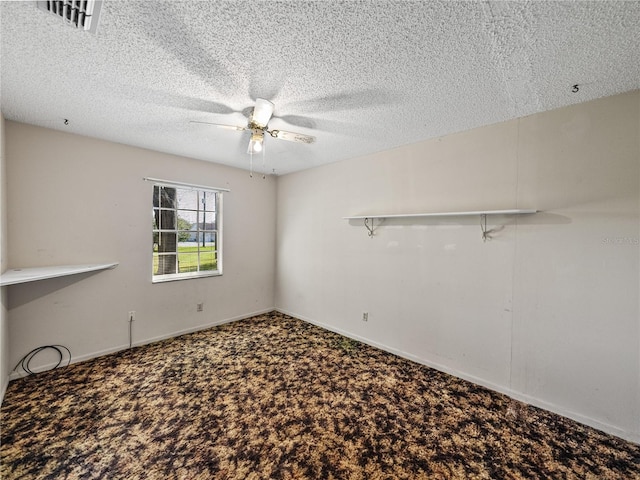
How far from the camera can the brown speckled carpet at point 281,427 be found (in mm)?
1556

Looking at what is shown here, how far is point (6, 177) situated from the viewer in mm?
2336

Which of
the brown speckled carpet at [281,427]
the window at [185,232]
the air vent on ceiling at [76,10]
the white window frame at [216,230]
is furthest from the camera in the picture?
the window at [185,232]

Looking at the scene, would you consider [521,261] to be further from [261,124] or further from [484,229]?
[261,124]

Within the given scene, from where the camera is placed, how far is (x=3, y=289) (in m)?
2.26

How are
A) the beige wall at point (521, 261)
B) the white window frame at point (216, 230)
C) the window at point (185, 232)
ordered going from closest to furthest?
the beige wall at point (521, 261)
the white window frame at point (216, 230)
the window at point (185, 232)

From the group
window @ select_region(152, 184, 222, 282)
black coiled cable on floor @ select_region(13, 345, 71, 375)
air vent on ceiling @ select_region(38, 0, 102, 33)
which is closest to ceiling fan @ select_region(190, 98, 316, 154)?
air vent on ceiling @ select_region(38, 0, 102, 33)

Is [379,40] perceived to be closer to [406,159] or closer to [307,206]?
[406,159]

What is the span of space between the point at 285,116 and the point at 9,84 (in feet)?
6.26

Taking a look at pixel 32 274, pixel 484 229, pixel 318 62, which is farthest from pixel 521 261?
pixel 32 274

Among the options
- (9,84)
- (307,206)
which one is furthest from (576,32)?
(9,84)

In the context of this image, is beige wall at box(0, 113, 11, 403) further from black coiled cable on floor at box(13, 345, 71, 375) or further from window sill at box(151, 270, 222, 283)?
window sill at box(151, 270, 222, 283)

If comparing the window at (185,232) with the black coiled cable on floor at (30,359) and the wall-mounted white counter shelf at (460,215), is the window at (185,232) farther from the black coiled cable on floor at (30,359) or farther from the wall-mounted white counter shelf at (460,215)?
the wall-mounted white counter shelf at (460,215)

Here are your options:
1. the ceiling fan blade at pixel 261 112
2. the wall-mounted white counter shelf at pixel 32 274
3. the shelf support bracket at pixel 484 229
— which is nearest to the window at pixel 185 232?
the wall-mounted white counter shelf at pixel 32 274

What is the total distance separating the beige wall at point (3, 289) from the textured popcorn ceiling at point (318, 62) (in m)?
0.47
